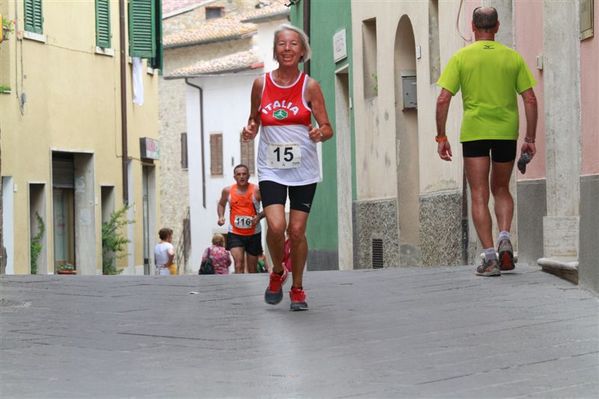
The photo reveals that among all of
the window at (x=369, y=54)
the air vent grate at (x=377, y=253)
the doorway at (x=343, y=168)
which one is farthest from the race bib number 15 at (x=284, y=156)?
the doorway at (x=343, y=168)

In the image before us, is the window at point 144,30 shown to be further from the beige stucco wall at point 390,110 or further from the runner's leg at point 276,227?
the runner's leg at point 276,227

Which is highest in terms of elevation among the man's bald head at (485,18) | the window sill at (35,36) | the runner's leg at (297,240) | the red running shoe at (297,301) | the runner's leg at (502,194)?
the window sill at (35,36)

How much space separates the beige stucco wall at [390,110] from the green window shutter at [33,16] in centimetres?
833

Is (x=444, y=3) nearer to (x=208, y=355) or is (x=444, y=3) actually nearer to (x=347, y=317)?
(x=347, y=317)

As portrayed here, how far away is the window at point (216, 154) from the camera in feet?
187

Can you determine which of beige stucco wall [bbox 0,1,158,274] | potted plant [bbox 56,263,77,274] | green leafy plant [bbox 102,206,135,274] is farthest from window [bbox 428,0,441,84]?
green leafy plant [bbox 102,206,135,274]

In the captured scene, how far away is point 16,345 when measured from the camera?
8438mm

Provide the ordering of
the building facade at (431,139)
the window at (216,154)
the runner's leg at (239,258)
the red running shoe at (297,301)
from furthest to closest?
the window at (216,154) < the runner's leg at (239,258) < the building facade at (431,139) < the red running shoe at (297,301)

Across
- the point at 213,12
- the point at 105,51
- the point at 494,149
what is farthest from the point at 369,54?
the point at 213,12

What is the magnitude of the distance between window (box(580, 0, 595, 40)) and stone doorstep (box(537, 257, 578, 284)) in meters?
1.61

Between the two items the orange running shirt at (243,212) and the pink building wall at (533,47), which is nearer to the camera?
the pink building wall at (533,47)

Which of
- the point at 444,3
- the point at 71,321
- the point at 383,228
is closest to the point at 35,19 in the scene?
the point at 383,228

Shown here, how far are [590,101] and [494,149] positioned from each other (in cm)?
168

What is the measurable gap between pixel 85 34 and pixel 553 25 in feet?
69.9
